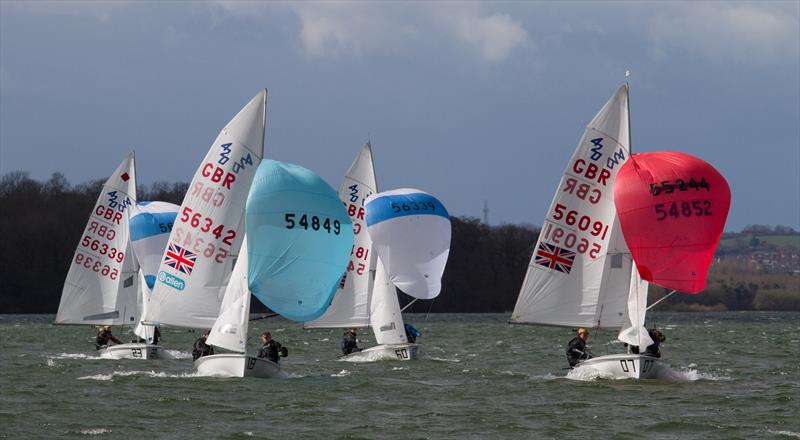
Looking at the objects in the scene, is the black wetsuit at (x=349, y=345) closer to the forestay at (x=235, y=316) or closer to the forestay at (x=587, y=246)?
the forestay at (x=587, y=246)

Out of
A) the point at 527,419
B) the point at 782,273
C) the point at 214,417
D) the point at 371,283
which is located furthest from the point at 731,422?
the point at 782,273

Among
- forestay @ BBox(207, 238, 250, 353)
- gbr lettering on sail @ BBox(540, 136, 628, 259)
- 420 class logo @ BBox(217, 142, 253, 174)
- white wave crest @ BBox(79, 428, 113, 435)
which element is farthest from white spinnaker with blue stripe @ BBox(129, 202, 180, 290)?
white wave crest @ BBox(79, 428, 113, 435)

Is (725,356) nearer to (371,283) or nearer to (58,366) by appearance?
(371,283)

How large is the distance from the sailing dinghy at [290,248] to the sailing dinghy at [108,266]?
44.5 ft

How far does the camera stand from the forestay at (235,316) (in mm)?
28328

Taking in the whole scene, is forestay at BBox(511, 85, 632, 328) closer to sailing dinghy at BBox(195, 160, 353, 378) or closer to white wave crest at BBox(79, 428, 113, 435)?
sailing dinghy at BBox(195, 160, 353, 378)

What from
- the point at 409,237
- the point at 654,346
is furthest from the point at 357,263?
the point at 654,346

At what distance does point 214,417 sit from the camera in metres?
23.5

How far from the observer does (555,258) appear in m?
29.7

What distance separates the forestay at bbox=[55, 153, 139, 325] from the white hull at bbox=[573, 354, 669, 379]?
1751 cm

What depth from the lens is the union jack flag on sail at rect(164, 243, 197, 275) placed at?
96.6 feet

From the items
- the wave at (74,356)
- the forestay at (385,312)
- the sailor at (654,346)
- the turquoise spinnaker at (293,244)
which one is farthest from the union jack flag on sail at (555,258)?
the wave at (74,356)

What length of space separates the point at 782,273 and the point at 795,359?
137617 millimetres

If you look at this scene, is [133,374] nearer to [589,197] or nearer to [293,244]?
[293,244]
